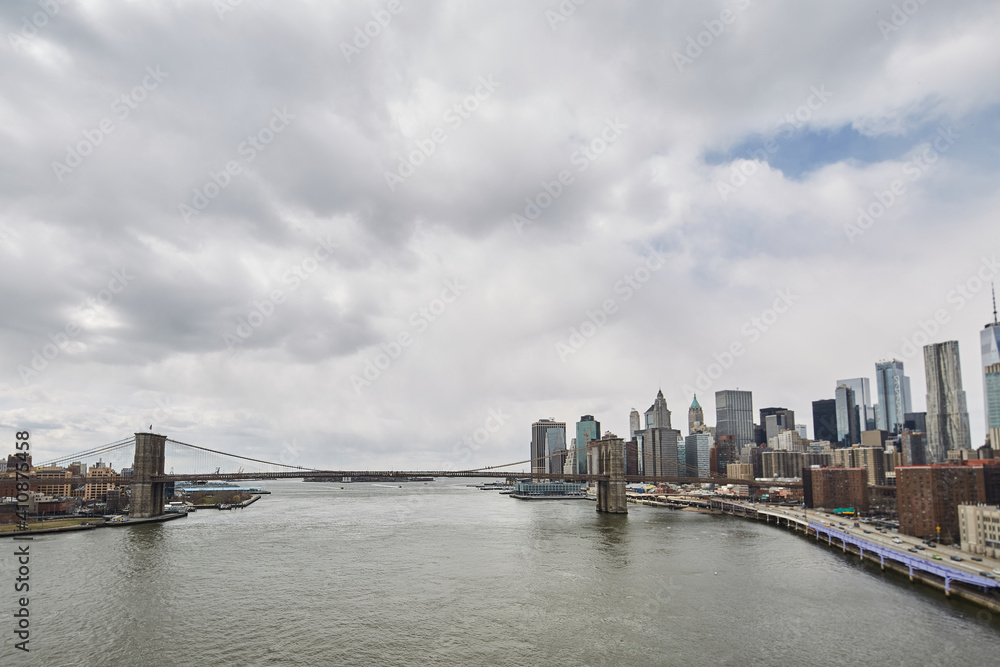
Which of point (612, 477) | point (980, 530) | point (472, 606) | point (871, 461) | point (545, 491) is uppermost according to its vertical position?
point (980, 530)

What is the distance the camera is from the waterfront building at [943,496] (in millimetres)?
54219

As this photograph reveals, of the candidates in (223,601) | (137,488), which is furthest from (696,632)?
(137,488)

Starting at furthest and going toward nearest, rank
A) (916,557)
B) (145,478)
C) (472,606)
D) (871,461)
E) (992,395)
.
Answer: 1. (992,395)
2. (871,461)
3. (145,478)
4. (916,557)
5. (472,606)

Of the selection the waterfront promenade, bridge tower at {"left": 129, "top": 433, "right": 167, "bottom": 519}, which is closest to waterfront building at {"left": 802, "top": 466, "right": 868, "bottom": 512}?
the waterfront promenade

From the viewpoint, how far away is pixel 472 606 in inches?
1310

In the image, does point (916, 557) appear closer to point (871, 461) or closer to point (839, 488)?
point (839, 488)

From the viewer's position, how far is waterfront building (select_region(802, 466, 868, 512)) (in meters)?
91.9

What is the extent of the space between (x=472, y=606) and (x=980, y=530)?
42460 mm

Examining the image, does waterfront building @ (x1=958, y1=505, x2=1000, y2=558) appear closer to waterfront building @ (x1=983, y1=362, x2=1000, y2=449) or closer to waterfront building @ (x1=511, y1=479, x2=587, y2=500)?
waterfront building @ (x1=511, y1=479, x2=587, y2=500)

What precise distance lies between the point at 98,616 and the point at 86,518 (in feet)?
199

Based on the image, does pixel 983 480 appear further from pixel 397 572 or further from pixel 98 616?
pixel 98 616

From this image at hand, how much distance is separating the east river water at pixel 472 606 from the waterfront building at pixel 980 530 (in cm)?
825

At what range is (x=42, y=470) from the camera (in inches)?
5320

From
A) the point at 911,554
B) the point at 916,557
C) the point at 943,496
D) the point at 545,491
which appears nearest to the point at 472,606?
the point at 916,557
